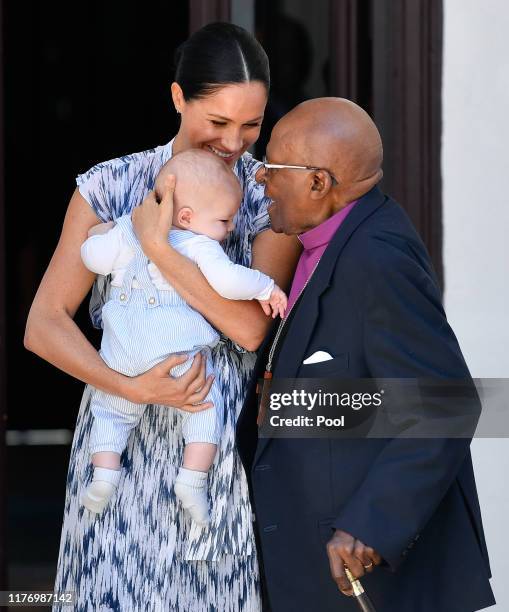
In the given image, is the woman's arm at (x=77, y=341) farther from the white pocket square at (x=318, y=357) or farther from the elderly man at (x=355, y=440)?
the white pocket square at (x=318, y=357)

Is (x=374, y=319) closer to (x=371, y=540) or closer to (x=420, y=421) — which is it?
(x=420, y=421)

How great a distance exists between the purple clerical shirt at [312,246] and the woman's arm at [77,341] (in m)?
0.28

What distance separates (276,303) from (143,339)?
1.00ft

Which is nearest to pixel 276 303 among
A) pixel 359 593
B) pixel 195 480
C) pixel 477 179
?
pixel 195 480

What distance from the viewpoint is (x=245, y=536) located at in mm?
2846

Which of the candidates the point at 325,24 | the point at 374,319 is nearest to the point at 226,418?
the point at 374,319

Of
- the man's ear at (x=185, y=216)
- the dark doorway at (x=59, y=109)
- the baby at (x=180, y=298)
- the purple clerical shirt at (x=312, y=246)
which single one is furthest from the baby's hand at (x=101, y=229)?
the dark doorway at (x=59, y=109)

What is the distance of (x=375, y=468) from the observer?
2.52 meters

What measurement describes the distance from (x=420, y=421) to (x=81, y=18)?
5.38 meters

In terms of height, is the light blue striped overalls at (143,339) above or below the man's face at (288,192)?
below

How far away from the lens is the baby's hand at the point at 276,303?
2.82 meters

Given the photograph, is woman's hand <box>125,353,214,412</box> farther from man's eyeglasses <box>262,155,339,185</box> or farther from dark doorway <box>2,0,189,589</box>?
dark doorway <box>2,0,189,589</box>

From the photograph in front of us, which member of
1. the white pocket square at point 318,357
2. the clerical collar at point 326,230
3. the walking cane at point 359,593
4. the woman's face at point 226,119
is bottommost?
the walking cane at point 359,593

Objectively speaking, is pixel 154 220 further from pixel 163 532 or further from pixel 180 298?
pixel 163 532
